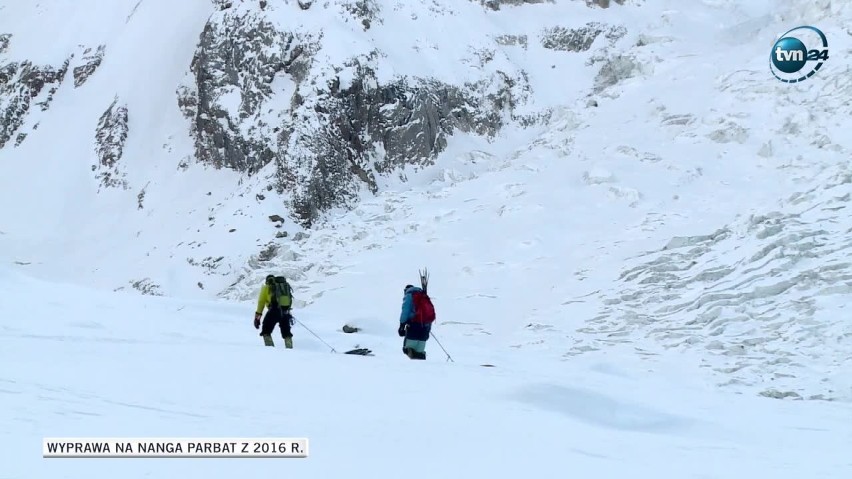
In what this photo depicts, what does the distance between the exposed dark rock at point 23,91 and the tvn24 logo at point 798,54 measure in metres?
38.8

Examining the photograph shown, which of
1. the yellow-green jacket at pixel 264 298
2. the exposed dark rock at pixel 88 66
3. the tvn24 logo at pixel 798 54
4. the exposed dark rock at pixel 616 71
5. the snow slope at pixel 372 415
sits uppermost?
the exposed dark rock at pixel 88 66

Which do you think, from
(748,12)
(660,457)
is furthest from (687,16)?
(660,457)

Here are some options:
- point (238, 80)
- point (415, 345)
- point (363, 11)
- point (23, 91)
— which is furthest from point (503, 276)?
point (23, 91)

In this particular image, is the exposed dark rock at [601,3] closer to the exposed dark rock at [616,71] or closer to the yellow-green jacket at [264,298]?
the exposed dark rock at [616,71]

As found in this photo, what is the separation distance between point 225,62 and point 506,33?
1574 cm

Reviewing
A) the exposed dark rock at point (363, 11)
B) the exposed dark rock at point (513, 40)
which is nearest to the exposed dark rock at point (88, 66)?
the exposed dark rock at point (363, 11)

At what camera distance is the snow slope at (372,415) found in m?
4.81

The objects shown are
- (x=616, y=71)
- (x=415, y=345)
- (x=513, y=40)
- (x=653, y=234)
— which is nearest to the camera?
(x=415, y=345)

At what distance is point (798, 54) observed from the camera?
97.1 feet

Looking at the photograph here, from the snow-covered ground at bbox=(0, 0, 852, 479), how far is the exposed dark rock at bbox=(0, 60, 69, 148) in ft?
3.57

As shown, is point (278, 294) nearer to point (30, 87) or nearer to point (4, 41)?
point (30, 87)

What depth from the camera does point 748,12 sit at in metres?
42.1

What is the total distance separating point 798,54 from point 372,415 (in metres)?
28.9

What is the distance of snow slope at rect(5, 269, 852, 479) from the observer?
4814mm
